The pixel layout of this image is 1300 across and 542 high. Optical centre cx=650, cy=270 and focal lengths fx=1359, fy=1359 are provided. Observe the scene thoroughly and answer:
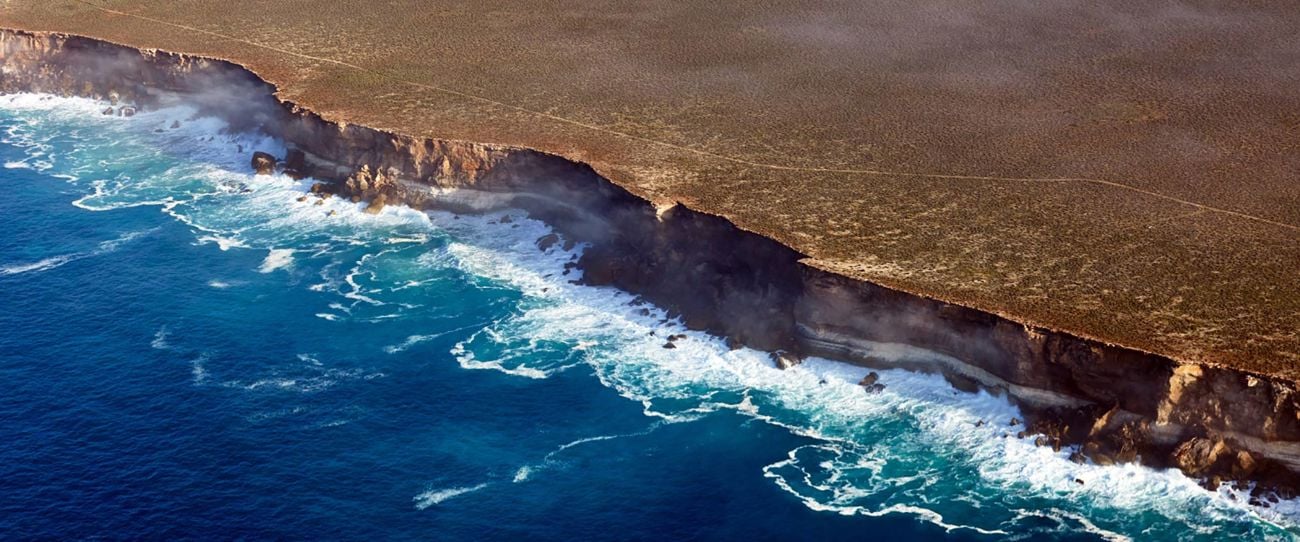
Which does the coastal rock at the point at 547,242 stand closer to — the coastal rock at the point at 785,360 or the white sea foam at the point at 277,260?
the white sea foam at the point at 277,260

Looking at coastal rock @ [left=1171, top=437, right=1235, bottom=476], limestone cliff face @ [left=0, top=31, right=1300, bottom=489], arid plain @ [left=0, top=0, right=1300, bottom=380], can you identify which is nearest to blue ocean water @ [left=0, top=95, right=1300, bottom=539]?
coastal rock @ [left=1171, top=437, right=1235, bottom=476]

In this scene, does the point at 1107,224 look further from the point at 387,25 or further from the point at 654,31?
the point at 387,25

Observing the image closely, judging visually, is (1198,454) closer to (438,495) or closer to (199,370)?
(438,495)

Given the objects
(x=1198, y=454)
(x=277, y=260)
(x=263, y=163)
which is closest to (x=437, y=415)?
(x=277, y=260)

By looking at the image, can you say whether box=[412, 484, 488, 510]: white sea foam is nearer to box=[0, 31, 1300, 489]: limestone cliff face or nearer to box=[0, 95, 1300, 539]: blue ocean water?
box=[0, 95, 1300, 539]: blue ocean water

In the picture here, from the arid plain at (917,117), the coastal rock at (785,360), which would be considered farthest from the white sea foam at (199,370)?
the coastal rock at (785,360)
